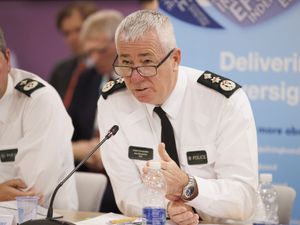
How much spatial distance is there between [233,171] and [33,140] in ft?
3.86

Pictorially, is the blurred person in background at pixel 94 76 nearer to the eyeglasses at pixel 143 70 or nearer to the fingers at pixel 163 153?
the eyeglasses at pixel 143 70

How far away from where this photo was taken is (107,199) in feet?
16.8

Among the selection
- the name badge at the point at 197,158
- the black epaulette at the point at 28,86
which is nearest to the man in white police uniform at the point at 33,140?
the black epaulette at the point at 28,86

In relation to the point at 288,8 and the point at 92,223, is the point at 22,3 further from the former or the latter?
the point at 92,223

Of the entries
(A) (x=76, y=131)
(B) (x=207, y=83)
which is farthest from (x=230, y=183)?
(A) (x=76, y=131)

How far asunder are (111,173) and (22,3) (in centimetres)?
592

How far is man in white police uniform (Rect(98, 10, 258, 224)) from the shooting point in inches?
130

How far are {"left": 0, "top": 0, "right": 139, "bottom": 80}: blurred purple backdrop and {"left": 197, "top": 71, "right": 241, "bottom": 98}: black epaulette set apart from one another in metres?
5.67

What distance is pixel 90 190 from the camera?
13.3ft

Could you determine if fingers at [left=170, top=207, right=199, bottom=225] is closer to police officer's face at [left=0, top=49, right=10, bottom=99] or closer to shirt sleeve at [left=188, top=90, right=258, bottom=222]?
shirt sleeve at [left=188, top=90, right=258, bottom=222]

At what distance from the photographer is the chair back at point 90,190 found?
4027mm

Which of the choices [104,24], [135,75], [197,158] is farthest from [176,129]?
[104,24]

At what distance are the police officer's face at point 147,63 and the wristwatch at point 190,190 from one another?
1.54 ft

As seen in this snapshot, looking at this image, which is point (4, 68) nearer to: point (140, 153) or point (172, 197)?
point (140, 153)
